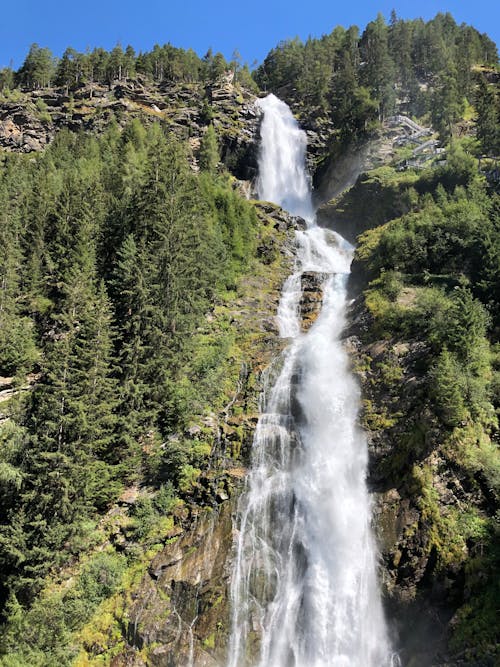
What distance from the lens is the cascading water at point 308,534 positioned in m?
17.8

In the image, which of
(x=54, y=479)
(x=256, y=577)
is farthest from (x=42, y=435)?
(x=256, y=577)

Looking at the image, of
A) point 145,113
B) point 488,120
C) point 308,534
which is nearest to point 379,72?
point 488,120

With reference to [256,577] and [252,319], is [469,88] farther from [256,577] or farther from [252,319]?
[256,577]

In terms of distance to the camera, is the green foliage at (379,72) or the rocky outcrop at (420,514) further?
the green foliage at (379,72)

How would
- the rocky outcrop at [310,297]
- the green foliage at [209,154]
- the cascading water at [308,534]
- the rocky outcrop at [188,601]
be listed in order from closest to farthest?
the cascading water at [308,534] < the rocky outcrop at [188,601] < the rocky outcrop at [310,297] < the green foliage at [209,154]

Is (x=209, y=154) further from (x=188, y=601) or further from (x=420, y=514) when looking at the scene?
(x=188, y=601)

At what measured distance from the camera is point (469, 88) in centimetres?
7262

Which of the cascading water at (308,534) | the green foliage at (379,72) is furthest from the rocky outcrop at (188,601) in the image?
the green foliage at (379,72)

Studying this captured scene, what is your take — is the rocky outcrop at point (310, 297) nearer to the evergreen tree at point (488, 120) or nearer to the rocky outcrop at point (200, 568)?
the rocky outcrop at point (200, 568)

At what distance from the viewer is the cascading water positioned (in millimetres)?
17781

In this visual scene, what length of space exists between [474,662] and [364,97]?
232 feet

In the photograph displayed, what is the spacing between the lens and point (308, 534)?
20.4m

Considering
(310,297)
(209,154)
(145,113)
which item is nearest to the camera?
(310,297)

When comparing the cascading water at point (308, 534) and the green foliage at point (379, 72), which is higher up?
the green foliage at point (379, 72)
